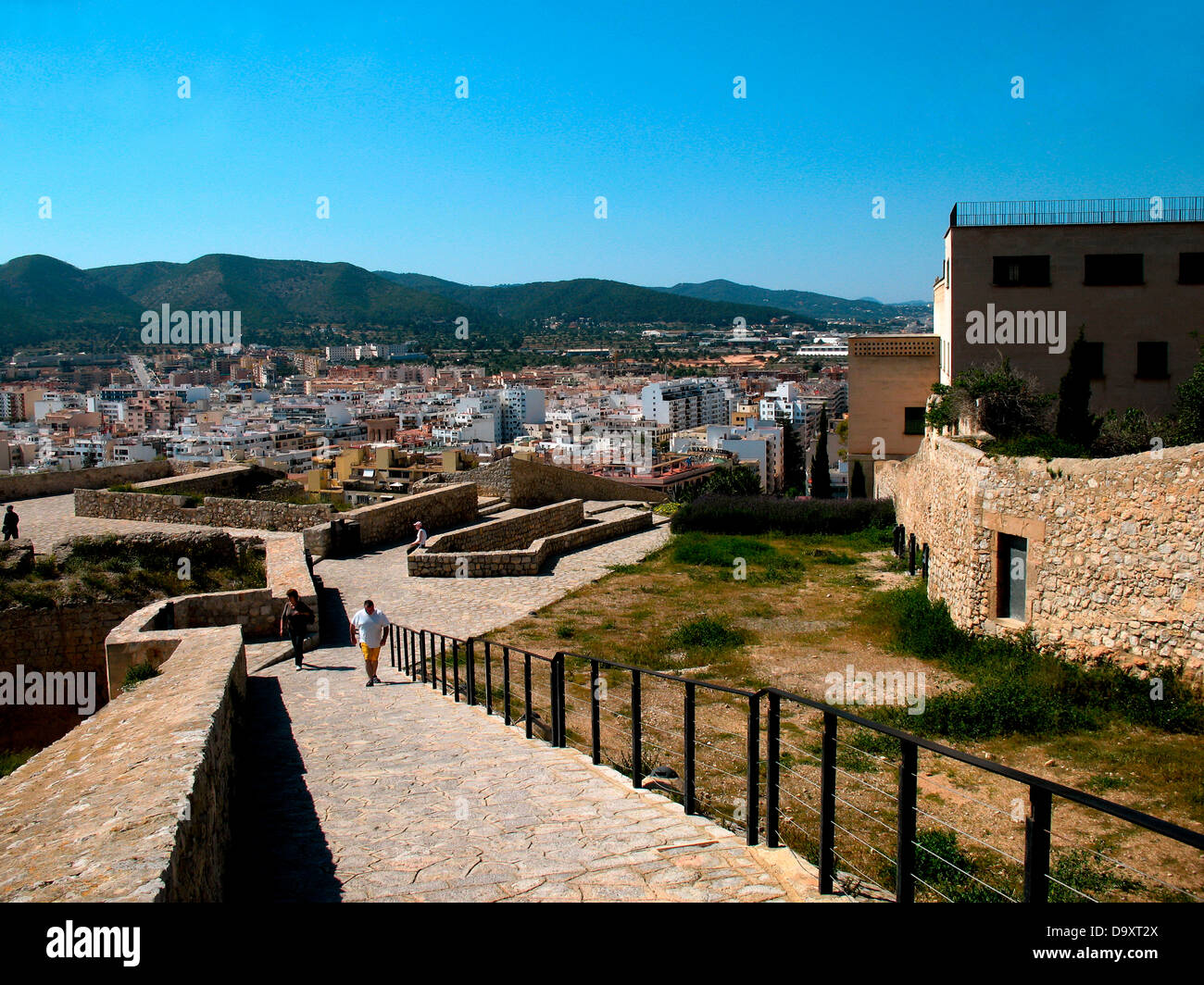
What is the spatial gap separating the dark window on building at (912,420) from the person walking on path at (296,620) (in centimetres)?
2275

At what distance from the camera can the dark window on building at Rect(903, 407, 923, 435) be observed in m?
28.6

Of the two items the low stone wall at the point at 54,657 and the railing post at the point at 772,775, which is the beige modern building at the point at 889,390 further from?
the railing post at the point at 772,775

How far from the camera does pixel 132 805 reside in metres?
3.41

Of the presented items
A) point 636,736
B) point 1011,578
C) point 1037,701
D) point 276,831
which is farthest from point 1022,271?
point 276,831

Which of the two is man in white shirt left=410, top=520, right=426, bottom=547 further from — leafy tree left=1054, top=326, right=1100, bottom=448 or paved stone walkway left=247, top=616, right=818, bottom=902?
leafy tree left=1054, top=326, right=1100, bottom=448

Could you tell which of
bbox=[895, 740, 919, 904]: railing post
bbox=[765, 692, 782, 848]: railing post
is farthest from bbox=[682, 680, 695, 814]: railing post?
bbox=[895, 740, 919, 904]: railing post

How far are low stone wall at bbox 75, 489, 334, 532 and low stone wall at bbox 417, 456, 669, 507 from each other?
5.48 meters

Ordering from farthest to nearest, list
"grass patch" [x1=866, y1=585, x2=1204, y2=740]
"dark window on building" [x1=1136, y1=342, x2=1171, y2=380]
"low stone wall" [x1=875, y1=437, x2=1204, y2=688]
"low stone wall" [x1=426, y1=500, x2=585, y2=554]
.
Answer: "dark window on building" [x1=1136, y1=342, x2=1171, y2=380] < "low stone wall" [x1=426, y1=500, x2=585, y2=554] < "low stone wall" [x1=875, y1=437, x2=1204, y2=688] < "grass patch" [x1=866, y1=585, x2=1204, y2=740]

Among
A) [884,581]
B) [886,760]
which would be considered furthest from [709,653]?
[884,581]

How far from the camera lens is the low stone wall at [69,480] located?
73.4 ft

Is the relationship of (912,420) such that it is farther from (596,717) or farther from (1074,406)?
(596,717)

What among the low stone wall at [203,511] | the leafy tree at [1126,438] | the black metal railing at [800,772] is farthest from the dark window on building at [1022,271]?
the low stone wall at [203,511]
